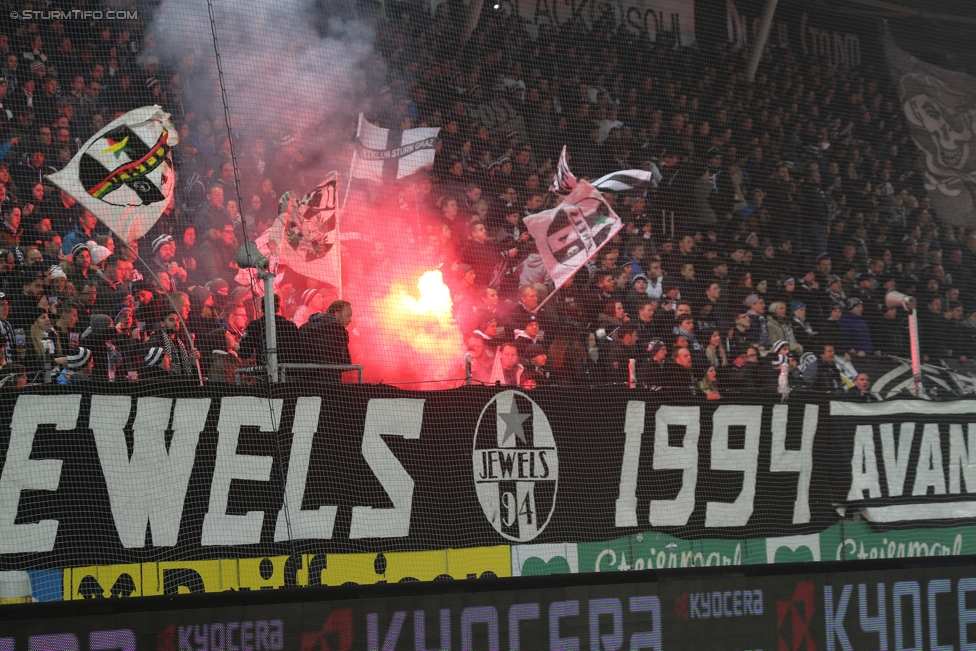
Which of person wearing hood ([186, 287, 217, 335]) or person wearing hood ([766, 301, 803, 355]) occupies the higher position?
person wearing hood ([186, 287, 217, 335])

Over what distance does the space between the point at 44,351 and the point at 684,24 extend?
8193 mm

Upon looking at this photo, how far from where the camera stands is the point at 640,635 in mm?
4852

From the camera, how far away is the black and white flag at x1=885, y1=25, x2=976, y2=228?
1218cm

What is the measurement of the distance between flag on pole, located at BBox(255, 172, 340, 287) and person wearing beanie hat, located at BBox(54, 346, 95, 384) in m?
2.05

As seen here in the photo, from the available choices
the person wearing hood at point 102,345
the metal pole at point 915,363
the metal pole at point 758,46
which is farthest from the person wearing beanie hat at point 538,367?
the metal pole at point 758,46

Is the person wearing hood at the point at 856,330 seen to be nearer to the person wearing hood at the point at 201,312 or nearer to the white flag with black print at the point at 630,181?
the white flag with black print at the point at 630,181

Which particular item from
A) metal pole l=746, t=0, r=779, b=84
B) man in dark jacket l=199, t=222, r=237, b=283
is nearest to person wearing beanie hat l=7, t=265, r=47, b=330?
man in dark jacket l=199, t=222, r=237, b=283

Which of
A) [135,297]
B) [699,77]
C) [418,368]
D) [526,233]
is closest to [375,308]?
[418,368]

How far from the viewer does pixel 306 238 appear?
8.79m

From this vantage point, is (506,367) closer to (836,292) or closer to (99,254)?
(99,254)

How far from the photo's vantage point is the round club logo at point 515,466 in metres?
6.76

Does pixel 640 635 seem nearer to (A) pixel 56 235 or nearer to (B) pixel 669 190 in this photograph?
(A) pixel 56 235

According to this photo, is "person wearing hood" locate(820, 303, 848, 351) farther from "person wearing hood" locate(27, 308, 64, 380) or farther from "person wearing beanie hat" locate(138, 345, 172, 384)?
"person wearing hood" locate(27, 308, 64, 380)

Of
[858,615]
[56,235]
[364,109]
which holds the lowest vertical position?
[858,615]
